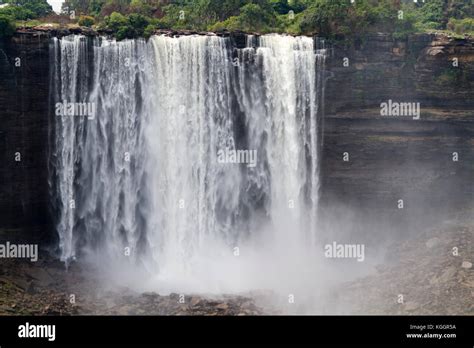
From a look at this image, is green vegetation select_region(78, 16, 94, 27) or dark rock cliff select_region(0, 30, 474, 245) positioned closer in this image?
dark rock cliff select_region(0, 30, 474, 245)

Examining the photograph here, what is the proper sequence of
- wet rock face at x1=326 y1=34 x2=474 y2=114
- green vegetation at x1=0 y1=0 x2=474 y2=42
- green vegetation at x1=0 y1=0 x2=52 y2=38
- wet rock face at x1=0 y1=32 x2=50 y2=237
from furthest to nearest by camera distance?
wet rock face at x1=326 y1=34 x2=474 y2=114 → green vegetation at x1=0 y1=0 x2=474 y2=42 → wet rock face at x1=0 y1=32 x2=50 y2=237 → green vegetation at x1=0 y1=0 x2=52 y2=38

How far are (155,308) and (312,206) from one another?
42.7 ft

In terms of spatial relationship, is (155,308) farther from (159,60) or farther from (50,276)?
(159,60)

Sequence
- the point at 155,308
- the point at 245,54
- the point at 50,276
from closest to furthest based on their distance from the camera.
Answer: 1. the point at 155,308
2. the point at 50,276
3. the point at 245,54

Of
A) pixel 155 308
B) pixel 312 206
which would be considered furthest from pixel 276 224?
pixel 155 308

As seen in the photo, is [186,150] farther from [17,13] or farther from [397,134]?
[17,13]

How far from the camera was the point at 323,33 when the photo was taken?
47156 mm

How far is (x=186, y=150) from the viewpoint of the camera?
44.8 metres

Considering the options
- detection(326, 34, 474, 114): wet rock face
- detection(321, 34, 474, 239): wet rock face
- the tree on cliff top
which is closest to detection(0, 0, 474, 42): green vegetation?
the tree on cliff top

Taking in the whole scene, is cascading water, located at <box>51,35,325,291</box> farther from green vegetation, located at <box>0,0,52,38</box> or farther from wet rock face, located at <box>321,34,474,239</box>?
green vegetation, located at <box>0,0,52,38</box>

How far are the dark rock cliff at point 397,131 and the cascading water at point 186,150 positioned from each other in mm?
1612

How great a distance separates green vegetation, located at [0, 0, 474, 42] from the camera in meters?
46.4

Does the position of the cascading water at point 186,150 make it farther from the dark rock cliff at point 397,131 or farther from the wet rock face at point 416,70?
the wet rock face at point 416,70

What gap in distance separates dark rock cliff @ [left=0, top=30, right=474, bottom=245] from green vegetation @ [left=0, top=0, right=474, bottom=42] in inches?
61.9
